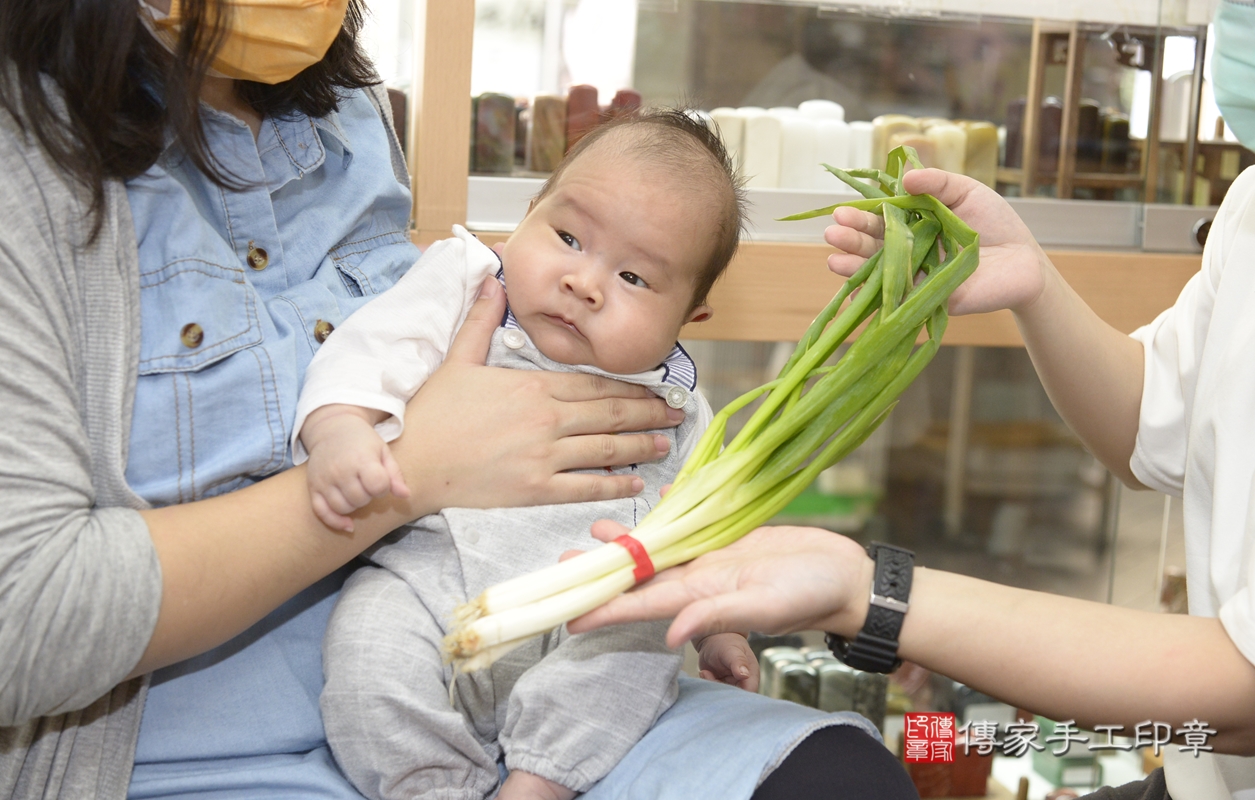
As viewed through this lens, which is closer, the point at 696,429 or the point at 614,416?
the point at 614,416

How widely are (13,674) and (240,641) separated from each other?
0.92 ft

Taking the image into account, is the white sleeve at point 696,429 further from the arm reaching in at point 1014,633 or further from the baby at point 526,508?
the arm reaching in at point 1014,633

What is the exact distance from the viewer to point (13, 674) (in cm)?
91

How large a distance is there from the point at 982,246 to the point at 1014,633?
59 cm

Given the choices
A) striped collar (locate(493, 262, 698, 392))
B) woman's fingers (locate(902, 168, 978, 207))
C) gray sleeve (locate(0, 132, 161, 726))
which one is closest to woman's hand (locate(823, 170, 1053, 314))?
woman's fingers (locate(902, 168, 978, 207))

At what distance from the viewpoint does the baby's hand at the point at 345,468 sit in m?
1.02

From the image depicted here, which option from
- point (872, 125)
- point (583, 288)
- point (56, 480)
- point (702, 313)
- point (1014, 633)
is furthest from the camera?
point (872, 125)

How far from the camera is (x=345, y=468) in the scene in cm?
102

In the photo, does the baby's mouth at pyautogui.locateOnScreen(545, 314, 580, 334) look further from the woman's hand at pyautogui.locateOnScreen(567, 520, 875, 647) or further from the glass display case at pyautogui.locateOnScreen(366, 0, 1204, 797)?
the glass display case at pyautogui.locateOnScreen(366, 0, 1204, 797)

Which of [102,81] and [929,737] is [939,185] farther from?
[929,737]

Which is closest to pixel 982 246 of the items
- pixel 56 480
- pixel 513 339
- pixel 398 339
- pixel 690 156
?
pixel 690 156

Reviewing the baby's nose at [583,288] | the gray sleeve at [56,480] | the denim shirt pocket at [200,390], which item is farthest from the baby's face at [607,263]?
the gray sleeve at [56,480]

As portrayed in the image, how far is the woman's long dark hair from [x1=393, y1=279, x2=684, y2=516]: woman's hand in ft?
1.19

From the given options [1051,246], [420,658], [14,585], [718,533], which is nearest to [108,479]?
[14,585]
